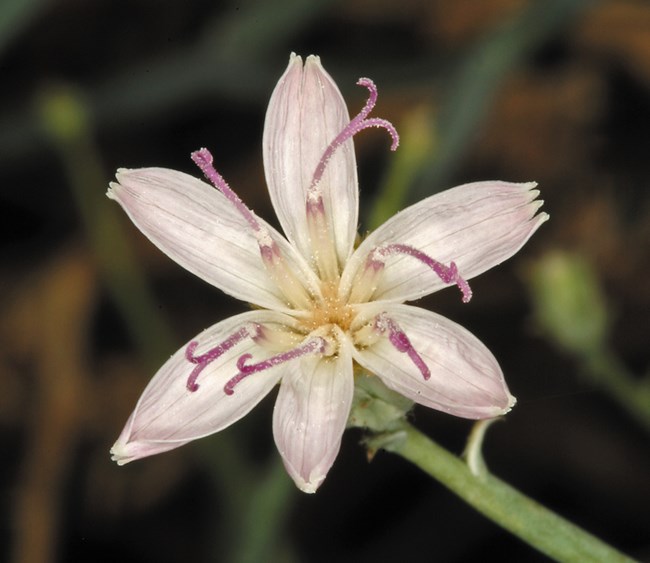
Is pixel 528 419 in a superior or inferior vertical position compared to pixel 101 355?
inferior

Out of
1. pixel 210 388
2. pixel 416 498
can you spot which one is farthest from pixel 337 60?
pixel 210 388

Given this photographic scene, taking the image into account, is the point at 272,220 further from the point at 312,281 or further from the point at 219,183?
the point at 219,183

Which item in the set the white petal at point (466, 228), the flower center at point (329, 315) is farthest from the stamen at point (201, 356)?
the white petal at point (466, 228)

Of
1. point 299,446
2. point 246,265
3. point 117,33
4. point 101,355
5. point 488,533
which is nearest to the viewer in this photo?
point 299,446

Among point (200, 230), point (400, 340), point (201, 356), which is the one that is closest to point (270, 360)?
point (201, 356)

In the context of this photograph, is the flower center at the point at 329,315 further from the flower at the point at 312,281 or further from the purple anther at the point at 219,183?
the purple anther at the point at 219,183

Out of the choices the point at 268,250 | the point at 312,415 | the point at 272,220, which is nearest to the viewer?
the point at 312,415

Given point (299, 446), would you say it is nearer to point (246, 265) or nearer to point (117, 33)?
point (246, 265)
